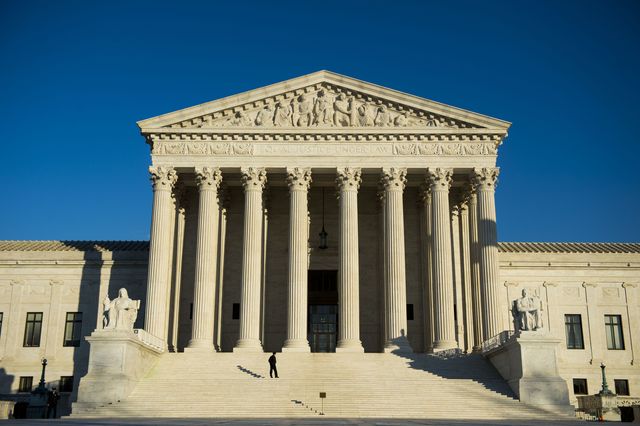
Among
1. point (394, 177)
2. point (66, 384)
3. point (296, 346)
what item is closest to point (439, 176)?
point (394, 177)

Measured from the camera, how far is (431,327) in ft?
159

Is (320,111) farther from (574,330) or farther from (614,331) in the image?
(614,331)

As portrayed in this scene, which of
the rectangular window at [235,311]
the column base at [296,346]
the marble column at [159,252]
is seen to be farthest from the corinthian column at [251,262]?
the rectangular window at [235,311]

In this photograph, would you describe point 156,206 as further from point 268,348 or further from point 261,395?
point 261,395

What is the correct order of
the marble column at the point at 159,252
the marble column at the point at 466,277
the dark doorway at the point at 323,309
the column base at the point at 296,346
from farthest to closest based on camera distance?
the dark doorway at the point at 323,309
the marble column at the point at 466,277
the marble column at the point at 159,252
the column base at the point at 296,346

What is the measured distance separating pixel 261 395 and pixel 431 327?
17.2m

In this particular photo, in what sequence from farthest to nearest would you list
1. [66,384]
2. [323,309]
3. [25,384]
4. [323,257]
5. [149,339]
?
[323,309], [323,257], [25,384], [66,384], [149,339]

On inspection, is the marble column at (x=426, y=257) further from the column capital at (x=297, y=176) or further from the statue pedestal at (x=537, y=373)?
the statue pedestal at (x=537, y=373)

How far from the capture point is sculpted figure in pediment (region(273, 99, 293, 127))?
157 feet

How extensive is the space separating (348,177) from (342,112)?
182 inches

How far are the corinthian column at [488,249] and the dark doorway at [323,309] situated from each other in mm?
12046

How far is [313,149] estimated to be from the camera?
47.4 meters

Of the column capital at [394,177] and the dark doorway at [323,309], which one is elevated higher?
the column capital at [394,177]

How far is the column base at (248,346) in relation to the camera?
144 ft
